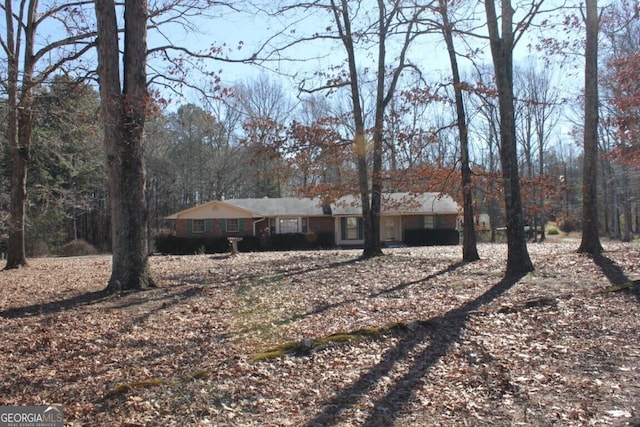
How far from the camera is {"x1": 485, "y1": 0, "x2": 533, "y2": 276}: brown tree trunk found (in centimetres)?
1020

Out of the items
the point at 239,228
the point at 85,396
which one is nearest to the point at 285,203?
the point at 239,228

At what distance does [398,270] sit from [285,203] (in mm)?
20357

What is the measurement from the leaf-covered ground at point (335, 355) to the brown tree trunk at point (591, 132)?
14.6 feet

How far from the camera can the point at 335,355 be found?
197 inches

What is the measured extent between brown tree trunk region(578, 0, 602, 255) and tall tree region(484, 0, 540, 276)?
4083mm

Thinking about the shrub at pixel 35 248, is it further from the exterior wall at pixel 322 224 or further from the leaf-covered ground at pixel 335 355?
the leaf-covered ground at pixel 335 355

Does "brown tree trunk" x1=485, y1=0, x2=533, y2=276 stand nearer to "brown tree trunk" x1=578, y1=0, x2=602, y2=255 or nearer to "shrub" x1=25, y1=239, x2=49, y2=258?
"brown tree trunk" x1=578, y1=0, x2=602, y2=255

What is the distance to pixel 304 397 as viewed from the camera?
13.2 feet

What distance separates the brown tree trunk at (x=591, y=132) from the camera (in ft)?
43.4

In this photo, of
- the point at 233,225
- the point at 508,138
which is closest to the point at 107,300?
the point at 508,138

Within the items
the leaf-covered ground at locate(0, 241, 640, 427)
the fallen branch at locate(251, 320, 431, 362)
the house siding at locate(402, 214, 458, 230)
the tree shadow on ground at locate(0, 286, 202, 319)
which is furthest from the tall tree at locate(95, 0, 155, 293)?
the house siding at locate(402, 214, 458, 230)

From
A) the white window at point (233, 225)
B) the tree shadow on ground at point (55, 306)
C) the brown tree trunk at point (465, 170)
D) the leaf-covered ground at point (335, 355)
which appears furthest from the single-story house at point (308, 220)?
the tree shadow on ground at point (55, 306)

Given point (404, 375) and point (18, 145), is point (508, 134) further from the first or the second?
point (18, 145)

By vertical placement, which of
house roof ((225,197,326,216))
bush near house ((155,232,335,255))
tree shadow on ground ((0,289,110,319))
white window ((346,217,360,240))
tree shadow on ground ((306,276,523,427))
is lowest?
tree shadow on ground ((306,276,523,427))
